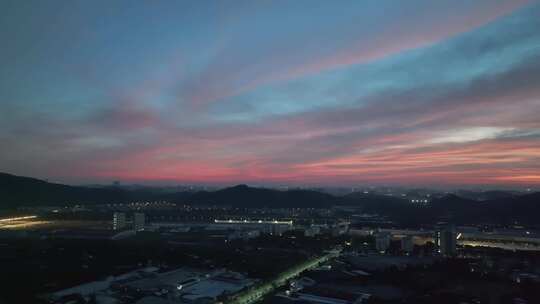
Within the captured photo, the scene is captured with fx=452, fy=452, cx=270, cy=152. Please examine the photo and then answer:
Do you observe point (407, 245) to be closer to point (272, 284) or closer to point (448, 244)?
point (448, 244)

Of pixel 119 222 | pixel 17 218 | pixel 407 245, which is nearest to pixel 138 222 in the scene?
pixel 119 222

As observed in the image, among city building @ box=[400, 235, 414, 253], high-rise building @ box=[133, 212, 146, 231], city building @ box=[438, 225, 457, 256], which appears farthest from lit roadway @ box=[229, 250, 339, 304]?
high-rise building @ box=[133, 212, 146, 231]

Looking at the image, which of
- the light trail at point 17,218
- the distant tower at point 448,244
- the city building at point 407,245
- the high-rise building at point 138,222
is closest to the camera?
the distant tower at point 448,244

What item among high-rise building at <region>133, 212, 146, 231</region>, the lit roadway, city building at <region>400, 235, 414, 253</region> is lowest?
the lit roadway

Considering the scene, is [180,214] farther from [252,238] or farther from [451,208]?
[451,208]

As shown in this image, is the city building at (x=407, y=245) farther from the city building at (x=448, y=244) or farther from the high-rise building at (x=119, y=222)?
the high-rise building at (x=119, y=222)

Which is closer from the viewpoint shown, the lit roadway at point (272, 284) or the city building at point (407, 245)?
the lit roadway at point (272, 284)

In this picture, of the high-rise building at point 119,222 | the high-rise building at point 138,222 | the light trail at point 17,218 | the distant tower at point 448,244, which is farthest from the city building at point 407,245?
the light trail at point 17,218

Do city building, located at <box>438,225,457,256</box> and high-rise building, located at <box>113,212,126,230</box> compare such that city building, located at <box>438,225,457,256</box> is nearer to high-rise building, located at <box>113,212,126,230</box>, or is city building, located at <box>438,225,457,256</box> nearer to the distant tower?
the distant tower
